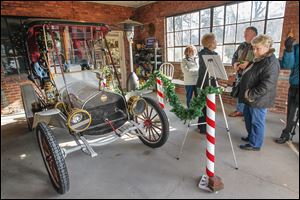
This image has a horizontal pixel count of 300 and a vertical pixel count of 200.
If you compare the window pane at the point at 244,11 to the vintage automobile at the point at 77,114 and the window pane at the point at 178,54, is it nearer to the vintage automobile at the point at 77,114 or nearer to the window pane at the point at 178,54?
the window pane at the point at 178,54

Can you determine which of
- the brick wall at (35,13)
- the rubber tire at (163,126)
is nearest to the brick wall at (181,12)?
the brick wall at (35,13)

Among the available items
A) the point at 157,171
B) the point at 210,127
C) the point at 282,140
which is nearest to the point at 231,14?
the point at 282,140

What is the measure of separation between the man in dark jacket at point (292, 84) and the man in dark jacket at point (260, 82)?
0.82ft

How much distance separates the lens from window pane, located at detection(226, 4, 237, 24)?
14.8 ft

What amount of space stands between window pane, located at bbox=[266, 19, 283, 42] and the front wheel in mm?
3045

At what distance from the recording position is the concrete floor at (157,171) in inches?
76.5

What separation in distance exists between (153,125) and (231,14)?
3509 mm

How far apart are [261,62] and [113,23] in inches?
217

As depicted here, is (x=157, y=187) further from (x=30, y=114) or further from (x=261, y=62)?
(x=30, y=114)

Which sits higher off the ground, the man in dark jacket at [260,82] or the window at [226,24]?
the window at [226,24]

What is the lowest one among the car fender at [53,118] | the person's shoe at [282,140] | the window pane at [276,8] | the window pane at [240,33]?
the person's shoe at [282,140]

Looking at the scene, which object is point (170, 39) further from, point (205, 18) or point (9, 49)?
point (9, 49)

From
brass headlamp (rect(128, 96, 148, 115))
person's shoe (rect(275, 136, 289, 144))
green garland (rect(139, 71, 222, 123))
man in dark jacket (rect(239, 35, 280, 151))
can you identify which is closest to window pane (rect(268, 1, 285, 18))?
man in dark jacket (rect(239, 35, 280, 151))

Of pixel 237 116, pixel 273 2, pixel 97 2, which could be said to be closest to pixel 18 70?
pixel 97 2
